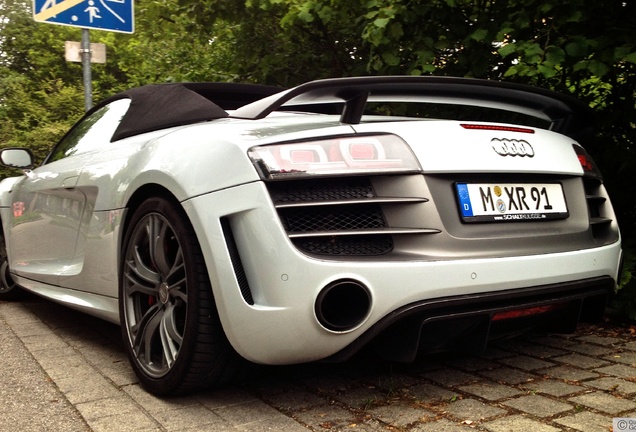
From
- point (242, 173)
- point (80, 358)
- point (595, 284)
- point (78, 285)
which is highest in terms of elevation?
point (242, 173)

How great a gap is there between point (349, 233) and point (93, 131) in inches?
90.8

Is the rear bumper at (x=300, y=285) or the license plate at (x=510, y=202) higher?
the license plate at (x=510, y=202)

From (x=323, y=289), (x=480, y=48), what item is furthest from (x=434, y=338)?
(x=480, y=48)

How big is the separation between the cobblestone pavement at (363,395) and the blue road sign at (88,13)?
377cm

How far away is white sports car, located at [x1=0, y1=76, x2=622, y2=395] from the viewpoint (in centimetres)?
243

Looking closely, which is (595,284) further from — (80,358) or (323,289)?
(80,358)

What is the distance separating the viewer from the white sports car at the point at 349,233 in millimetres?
2430

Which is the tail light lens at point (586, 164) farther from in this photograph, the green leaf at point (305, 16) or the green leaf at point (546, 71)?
the green leaf at point (305, 16)

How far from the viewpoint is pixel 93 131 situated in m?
4.20

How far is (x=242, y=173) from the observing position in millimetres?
2490

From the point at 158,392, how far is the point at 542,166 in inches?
68.7

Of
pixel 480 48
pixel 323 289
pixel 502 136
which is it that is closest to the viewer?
pixel 323 289

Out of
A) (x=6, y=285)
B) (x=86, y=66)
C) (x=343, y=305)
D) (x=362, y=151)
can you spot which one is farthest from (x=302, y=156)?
(x=86, y=66)

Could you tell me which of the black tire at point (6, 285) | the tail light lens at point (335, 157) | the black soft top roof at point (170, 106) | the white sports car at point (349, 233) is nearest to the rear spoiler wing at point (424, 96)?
the white sports car at point (349, 233)
